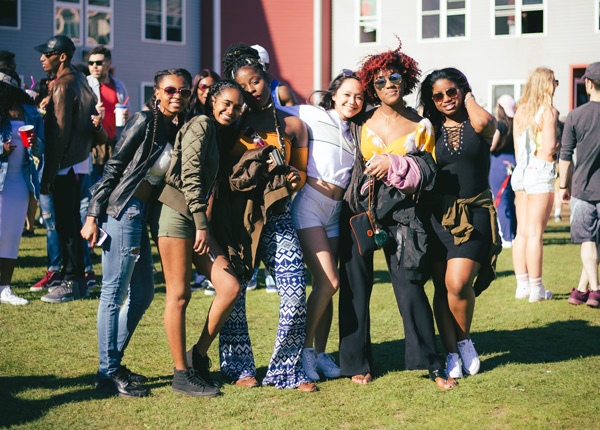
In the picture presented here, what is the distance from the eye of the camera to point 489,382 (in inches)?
205

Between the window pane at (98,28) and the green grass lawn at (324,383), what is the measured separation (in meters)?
19.1

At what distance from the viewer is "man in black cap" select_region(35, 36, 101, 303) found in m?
7.38

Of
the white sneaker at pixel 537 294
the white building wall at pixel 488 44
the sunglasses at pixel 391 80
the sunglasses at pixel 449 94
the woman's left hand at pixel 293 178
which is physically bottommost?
the white sneaker at pixel 537 294

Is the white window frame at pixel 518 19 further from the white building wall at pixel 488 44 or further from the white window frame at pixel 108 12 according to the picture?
the white window frame at pixel 108 12

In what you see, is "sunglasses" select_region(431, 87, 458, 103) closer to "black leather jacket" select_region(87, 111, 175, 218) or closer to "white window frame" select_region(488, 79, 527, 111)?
"black leather jacket" select_region(87, 111, 175, 218)

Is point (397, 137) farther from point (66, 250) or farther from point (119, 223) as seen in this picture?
point (66, 250)

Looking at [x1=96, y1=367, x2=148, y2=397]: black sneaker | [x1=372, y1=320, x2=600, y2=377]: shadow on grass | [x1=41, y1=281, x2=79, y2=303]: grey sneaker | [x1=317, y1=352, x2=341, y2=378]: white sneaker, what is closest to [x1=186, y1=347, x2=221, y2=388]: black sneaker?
[x1=96, y1=367, x2=148, y2=397]: black sneaker

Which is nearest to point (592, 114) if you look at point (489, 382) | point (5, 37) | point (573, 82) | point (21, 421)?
point (489, 382)

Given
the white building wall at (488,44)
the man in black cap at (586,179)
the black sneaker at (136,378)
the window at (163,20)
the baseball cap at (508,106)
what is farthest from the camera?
the window at (163,20)

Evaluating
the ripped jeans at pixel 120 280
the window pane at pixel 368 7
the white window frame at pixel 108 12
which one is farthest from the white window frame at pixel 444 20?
the ripped jeans at pixel 120 280

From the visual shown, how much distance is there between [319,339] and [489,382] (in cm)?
127

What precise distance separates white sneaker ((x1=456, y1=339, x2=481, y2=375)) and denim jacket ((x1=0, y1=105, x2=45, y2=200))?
436 centimetres

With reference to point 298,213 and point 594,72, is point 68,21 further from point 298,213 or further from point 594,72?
point 298,213

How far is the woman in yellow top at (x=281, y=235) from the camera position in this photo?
4.93 metres
